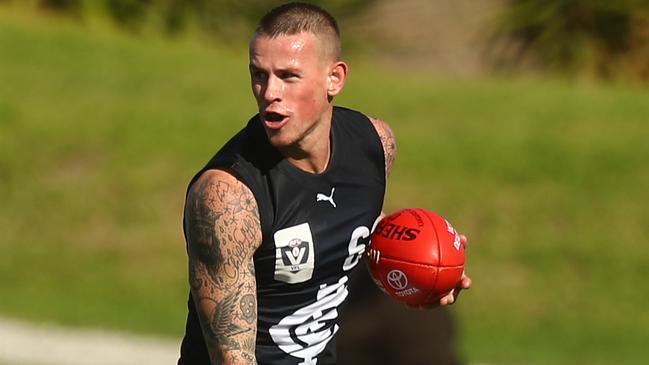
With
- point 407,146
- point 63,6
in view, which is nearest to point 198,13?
point 63,6

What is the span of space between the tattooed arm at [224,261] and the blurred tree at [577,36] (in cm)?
1810

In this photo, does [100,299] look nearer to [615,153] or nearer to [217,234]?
[615,153]

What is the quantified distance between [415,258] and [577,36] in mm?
Result: 17424

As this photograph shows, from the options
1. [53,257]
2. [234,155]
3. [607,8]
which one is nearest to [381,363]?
[234,155]

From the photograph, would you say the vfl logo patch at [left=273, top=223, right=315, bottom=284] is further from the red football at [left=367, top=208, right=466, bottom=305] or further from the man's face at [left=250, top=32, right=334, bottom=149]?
the red football at [left=367, top=208, right=466, bottom=305]

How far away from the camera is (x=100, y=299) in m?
18.5

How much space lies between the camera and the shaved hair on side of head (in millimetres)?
6566

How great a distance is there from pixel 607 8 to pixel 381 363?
1448cm

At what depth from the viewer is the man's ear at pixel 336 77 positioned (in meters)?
6.79

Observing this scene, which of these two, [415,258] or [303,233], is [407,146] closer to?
[415,258]

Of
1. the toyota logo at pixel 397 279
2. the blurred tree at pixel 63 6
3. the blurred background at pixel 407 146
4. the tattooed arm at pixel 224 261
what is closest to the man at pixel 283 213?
the tattooed arm at pixel 224 261

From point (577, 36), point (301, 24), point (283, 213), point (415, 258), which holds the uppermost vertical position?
point (577, 36)

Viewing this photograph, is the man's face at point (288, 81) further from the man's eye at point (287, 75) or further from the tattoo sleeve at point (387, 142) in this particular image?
the tattoo sleeve at point (387, 142)

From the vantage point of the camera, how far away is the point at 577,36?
24.0m
